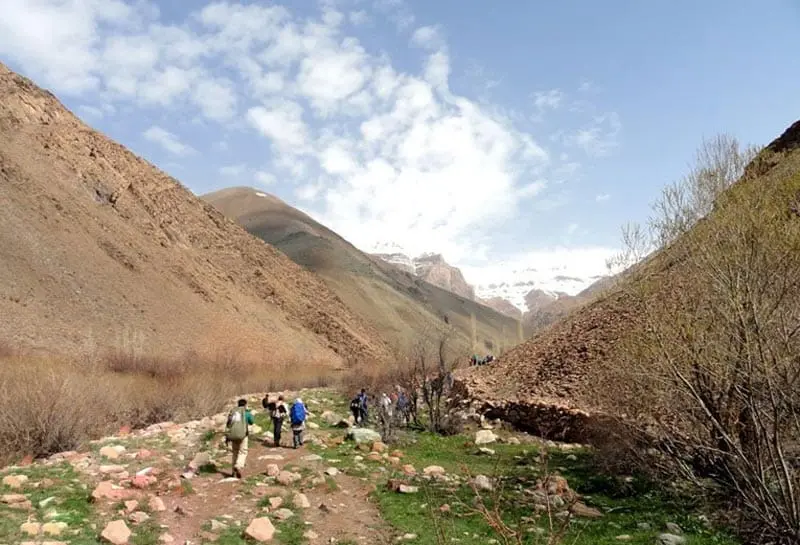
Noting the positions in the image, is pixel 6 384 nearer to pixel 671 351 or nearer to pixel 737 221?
pixel 671 351

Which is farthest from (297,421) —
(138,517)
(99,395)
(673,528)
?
(673,528)

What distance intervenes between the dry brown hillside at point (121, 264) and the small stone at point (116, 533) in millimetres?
32507

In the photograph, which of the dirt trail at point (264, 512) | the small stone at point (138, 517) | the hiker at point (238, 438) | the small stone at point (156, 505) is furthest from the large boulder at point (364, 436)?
the small stone at point (138, 517)

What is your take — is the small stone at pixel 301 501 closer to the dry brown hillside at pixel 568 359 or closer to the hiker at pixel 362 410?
the dry brown hillside at pixel 568 359

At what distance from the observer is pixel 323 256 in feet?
367

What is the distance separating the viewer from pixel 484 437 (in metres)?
20.1

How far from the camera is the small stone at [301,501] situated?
11.4 m

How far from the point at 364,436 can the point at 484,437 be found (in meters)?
4.14

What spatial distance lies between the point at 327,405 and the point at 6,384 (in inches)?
620

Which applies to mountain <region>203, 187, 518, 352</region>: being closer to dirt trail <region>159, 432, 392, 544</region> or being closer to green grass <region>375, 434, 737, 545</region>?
green grass <region>375, 434, 737, 545</region>

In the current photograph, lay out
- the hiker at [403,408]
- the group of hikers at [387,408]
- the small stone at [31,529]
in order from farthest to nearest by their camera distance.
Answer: the hiker at [403,408]
the group of hikers at [387,408]
the small stone at [31,529]

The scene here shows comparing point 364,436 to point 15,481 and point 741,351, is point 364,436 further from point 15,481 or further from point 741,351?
point 741,351

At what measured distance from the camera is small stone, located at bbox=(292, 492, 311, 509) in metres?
11.4

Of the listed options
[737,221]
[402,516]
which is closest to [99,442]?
[402,516]
